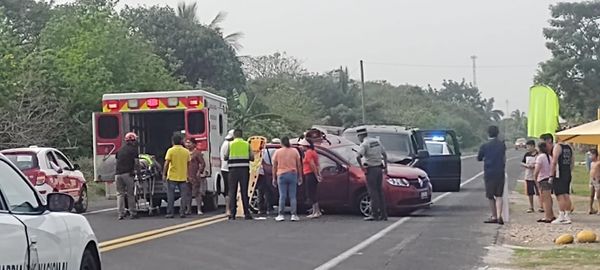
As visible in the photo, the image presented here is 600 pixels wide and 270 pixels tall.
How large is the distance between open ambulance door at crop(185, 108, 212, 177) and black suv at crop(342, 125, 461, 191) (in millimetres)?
3690

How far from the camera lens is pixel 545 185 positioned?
65.6 ft

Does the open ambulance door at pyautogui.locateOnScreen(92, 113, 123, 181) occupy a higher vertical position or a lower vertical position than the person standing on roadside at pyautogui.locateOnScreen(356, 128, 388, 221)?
higher

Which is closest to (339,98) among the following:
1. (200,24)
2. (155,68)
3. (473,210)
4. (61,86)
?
(200,24)

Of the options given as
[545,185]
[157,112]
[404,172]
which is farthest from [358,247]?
A: [157,112]

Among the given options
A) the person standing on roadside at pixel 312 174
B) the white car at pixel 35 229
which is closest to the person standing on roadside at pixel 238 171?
the person standing on roadside at pixel 312 174

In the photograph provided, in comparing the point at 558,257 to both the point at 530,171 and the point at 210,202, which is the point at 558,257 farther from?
the point at 210,202

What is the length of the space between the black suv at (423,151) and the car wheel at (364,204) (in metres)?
3.23

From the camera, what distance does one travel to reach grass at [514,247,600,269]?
42.5 ft

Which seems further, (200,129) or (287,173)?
(200,129)

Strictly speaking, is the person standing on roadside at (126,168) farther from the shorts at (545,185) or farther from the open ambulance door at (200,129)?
Result: the shorts at (545,185)

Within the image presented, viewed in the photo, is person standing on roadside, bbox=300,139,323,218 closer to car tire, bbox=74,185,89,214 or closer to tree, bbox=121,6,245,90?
car tire, bbox=74,185,89,214

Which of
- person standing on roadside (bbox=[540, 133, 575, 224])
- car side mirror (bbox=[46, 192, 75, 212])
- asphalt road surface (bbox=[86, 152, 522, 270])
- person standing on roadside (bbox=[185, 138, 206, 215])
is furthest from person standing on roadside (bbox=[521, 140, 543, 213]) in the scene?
car side mirror (bbox=[46, 192, 75, 212])

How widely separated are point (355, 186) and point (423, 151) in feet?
17.2

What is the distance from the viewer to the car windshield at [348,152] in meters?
20.8
